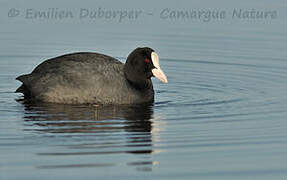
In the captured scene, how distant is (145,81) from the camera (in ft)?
44.2

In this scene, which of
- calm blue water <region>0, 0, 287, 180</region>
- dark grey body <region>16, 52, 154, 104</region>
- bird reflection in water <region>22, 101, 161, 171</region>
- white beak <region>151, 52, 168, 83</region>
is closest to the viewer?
calm blue water <region>0, 0, 287, 180</region>

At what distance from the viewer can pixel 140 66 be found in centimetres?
1337

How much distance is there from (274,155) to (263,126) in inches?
62.5

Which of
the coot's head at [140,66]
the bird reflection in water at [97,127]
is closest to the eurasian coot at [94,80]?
the coot's head at [140,66]

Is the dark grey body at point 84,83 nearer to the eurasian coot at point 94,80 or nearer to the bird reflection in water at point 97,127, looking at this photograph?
the eurasian coot at point 94,80

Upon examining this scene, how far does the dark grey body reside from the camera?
509 inches

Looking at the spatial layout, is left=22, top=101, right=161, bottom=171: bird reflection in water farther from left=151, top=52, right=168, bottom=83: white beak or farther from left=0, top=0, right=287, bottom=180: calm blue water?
left=151, top=52, right=168, bottom=83: white beak

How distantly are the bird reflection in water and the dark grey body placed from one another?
0.55 feet

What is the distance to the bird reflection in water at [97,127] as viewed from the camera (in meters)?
9.83

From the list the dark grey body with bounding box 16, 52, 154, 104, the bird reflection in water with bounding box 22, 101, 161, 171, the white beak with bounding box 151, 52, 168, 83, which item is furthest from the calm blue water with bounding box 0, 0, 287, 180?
the white beak with bounding box 151, 52, 168, 83

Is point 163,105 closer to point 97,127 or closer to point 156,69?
point 156,69

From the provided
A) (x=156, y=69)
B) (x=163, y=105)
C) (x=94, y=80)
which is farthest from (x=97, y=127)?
(x=156, y=69)

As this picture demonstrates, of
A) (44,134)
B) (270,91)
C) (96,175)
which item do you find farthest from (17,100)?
(96,175)

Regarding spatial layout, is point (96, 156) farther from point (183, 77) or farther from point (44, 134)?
point (183, 77)
